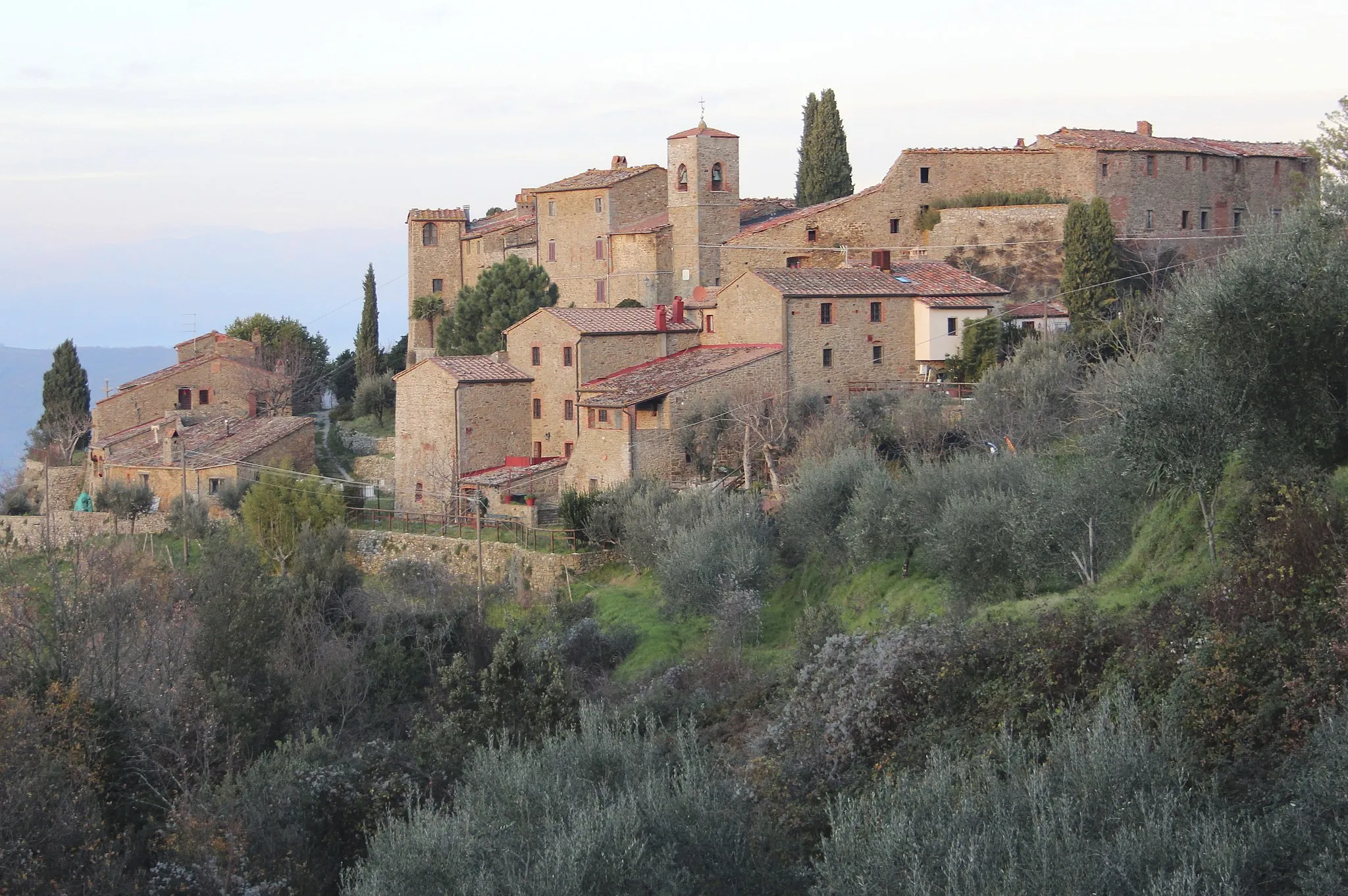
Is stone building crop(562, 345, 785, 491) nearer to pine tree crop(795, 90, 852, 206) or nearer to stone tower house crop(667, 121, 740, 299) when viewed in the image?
stone tower house crop(667, 121, 740, 299)

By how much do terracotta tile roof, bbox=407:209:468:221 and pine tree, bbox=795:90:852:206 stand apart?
549 inches

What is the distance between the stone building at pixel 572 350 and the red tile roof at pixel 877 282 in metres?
3.24

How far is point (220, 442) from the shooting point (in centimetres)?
4091

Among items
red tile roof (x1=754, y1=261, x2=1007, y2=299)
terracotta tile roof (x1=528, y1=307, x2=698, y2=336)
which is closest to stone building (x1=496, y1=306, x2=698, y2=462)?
terracotta tile roof (x1=528, y1=307, x2=698, y2=336)

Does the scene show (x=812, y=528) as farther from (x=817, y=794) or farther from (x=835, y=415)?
(x=817, y=794)

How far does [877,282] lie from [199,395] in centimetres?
2364

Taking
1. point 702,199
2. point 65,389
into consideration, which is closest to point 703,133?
point 702,199

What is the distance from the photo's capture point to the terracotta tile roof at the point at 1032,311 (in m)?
35.5

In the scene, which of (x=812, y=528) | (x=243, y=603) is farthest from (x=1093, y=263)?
(x=243, y=603)

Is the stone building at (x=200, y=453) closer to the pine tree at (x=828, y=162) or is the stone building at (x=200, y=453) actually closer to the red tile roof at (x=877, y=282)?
the red tile roof at (x=877, y=282)

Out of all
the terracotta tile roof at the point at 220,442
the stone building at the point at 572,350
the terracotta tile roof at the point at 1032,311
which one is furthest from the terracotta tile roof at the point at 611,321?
the terracotta tile roof at the point at 220,442

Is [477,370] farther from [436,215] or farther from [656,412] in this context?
[436,215]

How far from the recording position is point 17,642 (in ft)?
60.5

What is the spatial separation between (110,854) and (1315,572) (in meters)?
11.4
